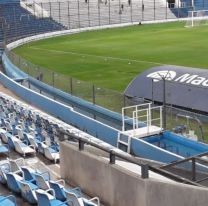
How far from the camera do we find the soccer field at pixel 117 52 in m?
30.2

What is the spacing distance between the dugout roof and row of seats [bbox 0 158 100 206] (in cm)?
688

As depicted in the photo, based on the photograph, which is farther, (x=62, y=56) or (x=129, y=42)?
(x=129, y=42)

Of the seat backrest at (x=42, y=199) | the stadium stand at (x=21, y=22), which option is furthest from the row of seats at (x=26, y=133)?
the stadium stand at (x=21, y=22)

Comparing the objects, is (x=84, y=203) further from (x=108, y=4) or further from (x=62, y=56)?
(x=108, y=4)

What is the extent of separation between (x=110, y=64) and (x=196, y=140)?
19.5 meters

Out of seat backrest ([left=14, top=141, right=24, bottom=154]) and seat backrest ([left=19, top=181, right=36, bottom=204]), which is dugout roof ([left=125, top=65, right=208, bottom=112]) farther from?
seat backrest ([left=19, top=181, right=36, bottom=204])

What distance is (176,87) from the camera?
18.3 metres

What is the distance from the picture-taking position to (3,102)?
71.0 feet

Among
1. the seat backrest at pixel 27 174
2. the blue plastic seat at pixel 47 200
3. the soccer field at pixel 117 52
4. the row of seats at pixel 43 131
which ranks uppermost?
the blue plastic seat at pixel 47 200

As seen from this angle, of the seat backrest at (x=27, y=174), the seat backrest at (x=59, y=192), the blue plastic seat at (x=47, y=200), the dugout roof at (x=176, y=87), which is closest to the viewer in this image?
the blue plastic seat at (x=47, y=200)

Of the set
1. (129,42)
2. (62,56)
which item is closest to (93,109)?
(62,56)

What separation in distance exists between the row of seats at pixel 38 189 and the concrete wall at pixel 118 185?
0.31 meters

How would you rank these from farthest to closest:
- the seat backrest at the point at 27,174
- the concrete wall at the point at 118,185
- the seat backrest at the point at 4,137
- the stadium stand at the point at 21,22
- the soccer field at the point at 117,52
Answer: the stadium stand at the point at 21,22
the soccer field at the point at 117,52
the seat backrest at the point at 4,137
the seat backrest at the point at 27,174
the concrete wall at the point at 118,185

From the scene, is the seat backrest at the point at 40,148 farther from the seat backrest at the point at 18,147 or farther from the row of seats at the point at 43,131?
the seat backrest at the point at 18,147
